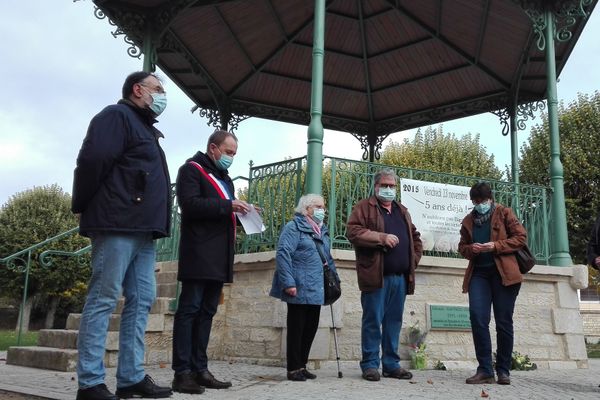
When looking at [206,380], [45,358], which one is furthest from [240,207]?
[45,358]

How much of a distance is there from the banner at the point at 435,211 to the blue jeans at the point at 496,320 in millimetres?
2193

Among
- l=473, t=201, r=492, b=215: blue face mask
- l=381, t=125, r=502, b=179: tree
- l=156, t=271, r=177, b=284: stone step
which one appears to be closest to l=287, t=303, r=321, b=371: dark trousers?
l=473, t=201, r=492, b=215: blue face mask

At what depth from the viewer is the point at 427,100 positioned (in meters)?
11.5

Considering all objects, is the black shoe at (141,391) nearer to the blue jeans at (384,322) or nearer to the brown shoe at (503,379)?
the blue jeans at (384,322)

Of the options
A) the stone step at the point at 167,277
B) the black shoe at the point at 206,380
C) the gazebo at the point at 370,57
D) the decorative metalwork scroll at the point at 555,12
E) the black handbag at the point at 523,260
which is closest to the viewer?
the black shoe at the point at 206,380

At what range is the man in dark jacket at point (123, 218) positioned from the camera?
3.12 meters

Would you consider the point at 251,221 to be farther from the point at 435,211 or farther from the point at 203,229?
the point at 435,211

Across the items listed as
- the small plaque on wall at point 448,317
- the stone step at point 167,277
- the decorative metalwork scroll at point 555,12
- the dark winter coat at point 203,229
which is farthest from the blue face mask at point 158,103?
the decorative metalwork scroll at point 555,12

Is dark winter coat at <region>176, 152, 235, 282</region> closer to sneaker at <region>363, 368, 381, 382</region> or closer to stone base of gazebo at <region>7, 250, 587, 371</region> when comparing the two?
sneaker at <region>363, 368, 381, 382</region>

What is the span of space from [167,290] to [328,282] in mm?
2743

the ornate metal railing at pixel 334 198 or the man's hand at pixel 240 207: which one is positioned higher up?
the ornate metal railing at pixel 334 198

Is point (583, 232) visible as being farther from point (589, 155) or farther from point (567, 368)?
point (567, 368)

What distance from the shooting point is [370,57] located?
1102cm

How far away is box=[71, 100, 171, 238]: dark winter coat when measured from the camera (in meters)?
3.14
